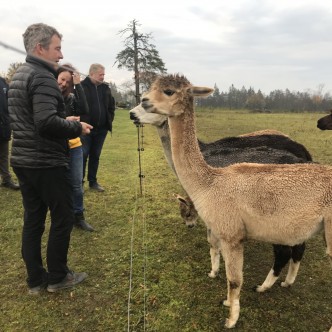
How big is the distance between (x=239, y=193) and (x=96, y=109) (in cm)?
459

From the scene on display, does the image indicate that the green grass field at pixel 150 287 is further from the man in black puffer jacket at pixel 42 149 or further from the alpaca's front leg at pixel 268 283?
the man in black puffer jacket at pixel 42 149

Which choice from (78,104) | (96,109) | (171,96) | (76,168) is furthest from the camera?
(96,109)

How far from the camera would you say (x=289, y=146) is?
218 inches

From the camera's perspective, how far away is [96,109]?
22.5 feet

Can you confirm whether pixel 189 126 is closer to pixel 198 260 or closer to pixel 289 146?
pixel 198 260

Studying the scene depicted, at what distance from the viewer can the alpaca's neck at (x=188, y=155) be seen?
132 inches

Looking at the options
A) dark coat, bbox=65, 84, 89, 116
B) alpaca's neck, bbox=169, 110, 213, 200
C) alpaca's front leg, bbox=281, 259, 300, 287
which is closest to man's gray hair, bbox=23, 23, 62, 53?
alpaca's neck, bbox=169, 110, 213, 200

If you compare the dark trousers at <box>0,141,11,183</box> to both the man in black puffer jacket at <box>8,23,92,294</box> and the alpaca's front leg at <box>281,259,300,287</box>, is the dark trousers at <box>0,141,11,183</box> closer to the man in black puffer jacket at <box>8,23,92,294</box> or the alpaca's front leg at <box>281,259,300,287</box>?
the man in black puffer jacket at <box>8,23,92,294</box>

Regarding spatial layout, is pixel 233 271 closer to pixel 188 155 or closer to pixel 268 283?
pixel 268 283

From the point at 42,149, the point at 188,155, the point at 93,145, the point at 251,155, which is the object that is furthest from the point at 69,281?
the point at 93,145

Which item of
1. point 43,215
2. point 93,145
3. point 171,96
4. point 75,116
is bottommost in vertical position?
point 43,215

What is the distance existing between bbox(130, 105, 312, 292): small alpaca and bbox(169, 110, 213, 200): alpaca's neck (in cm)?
69

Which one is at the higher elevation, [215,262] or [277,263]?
[277,263]

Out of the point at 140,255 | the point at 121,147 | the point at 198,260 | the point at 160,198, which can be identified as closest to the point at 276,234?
the point at 198,260
